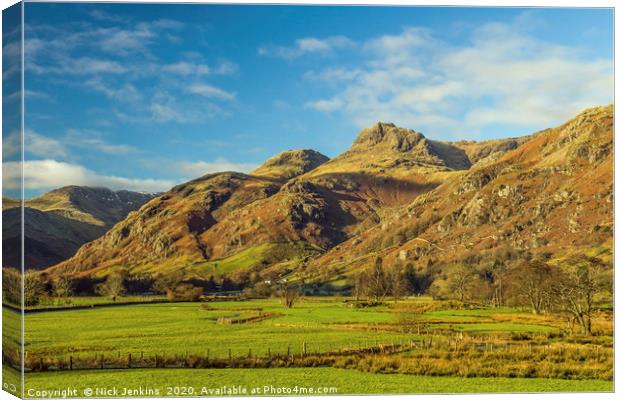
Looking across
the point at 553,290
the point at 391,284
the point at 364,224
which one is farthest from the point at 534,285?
the point at 364,224

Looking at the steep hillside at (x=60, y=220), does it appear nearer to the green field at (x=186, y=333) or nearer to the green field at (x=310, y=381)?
the green field at (x=310, y=381)

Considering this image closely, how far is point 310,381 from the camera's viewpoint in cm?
3177

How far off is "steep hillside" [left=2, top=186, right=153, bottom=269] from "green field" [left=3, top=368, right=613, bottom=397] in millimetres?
7124

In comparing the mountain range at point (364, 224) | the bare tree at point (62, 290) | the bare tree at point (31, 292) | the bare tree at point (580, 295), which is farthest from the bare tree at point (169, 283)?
the bare tree at point (580, 295)

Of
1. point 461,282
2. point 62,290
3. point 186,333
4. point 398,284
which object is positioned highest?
point 62,290

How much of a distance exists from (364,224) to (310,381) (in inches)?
6292

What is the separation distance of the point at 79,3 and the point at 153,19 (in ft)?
14.1

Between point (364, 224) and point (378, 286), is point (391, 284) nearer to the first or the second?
point (378, 286)

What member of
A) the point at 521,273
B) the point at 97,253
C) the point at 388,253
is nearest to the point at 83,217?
the point at 97,253

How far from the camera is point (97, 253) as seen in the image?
12975 centimetres

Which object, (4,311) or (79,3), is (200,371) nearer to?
(4,311)

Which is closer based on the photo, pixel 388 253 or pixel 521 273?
pixel 521 273

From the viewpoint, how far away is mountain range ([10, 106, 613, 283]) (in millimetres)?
114688

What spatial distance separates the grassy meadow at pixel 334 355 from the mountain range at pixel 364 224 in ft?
160
